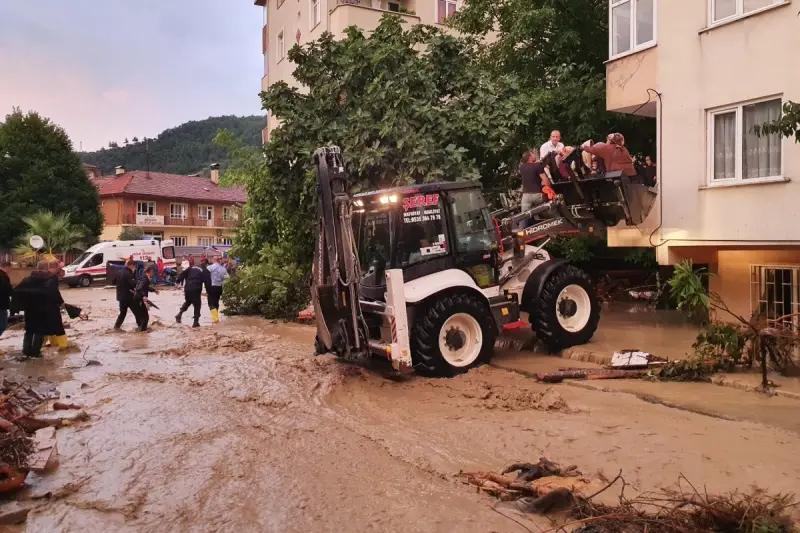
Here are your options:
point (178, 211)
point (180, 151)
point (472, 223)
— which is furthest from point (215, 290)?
point (180, 151)

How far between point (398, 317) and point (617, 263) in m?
10.6

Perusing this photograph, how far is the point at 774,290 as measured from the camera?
10906 millimetres

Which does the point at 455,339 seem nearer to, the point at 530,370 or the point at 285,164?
the point at 530,370

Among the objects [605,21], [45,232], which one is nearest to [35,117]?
[45,232]

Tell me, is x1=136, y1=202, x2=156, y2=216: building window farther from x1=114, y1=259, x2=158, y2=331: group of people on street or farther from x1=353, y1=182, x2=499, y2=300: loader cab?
x1=353, y1=182, x2=499, y2=300: loader cab

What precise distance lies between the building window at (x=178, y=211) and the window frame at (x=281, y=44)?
83.9 feet

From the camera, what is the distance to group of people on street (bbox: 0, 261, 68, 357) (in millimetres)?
11055

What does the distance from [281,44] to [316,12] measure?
16.4ft

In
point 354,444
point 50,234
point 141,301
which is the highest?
point 50,234

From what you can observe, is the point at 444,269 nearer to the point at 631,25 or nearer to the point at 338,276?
the point at 338,276

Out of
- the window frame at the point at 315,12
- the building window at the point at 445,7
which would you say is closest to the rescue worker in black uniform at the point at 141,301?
the window frame at the point at 315,12

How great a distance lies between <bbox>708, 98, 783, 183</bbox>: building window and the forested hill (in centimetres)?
7404

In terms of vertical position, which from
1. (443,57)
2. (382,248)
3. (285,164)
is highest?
(443,57)

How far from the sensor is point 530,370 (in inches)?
363
